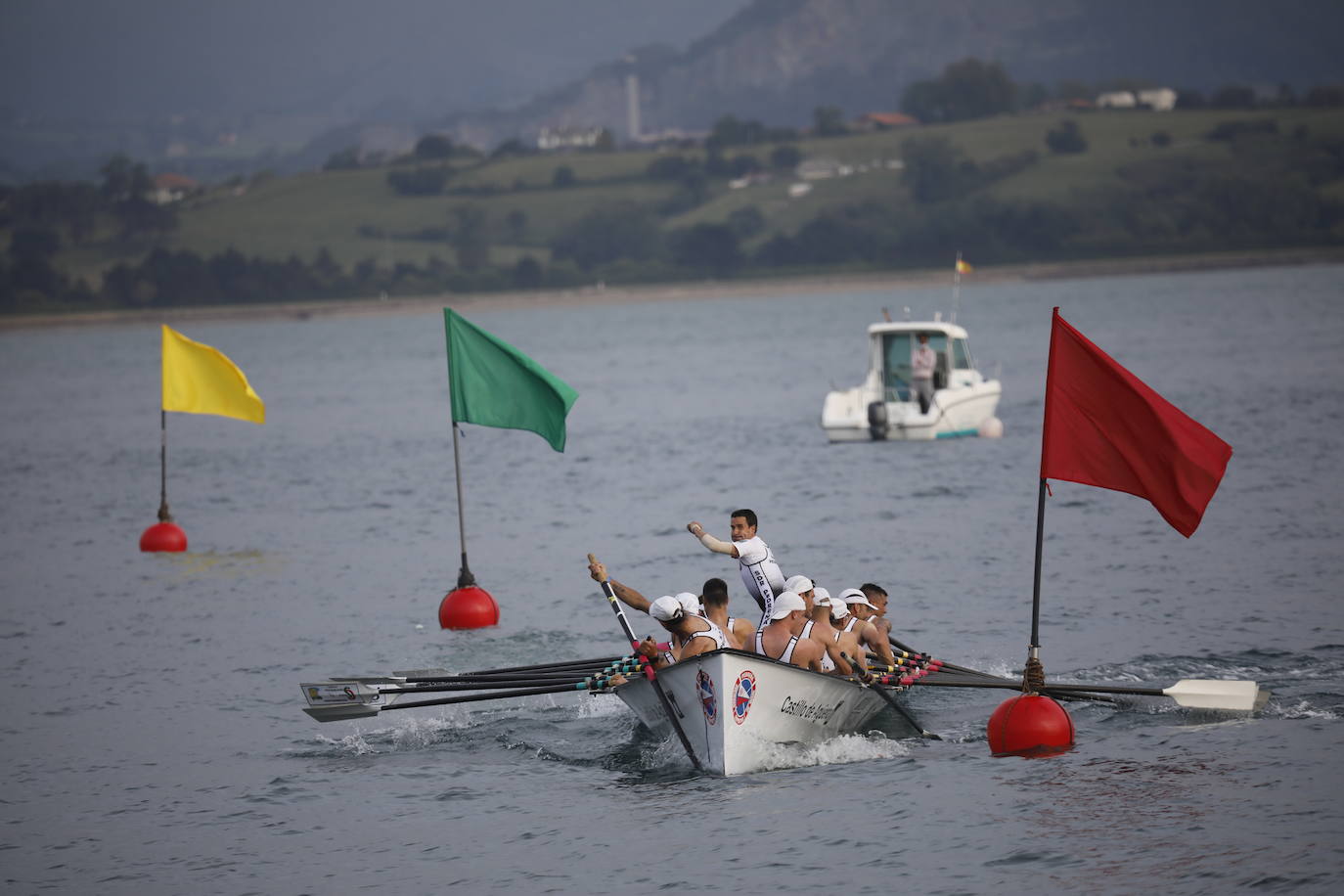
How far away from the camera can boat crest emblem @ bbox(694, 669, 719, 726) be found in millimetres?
15477

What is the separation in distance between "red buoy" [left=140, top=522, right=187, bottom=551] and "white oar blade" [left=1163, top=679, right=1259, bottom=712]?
22936 millimetres

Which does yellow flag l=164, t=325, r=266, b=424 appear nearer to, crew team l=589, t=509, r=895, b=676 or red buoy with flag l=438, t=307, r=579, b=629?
red buoy with flag l=438, t=307, r=579, b=629

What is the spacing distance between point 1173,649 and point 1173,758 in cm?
468

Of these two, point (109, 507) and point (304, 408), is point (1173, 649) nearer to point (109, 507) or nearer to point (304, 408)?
point (109, 507)

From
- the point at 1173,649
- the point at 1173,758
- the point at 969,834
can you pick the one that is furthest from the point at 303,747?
the point at 1173,649

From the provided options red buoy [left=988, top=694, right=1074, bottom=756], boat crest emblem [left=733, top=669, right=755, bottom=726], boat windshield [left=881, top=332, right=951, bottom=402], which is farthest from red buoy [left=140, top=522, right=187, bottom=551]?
red buoy [left=988, top=694, right=1074, bottom=756]

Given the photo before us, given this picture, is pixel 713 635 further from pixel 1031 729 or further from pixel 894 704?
pixel 1031 729

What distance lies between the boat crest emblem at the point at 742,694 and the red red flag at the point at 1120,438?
3356 millimetres

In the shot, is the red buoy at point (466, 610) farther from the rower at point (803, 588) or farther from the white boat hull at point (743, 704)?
the rower at point (803, 588)

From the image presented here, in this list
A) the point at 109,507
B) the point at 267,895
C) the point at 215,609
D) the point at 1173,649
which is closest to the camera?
the point at 267,895

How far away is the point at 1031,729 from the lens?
652 inches

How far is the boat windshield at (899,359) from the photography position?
4450 cm

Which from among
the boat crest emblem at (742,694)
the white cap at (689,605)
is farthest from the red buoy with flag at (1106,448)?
the white cap at (689,605)

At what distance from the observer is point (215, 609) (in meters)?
27.7
